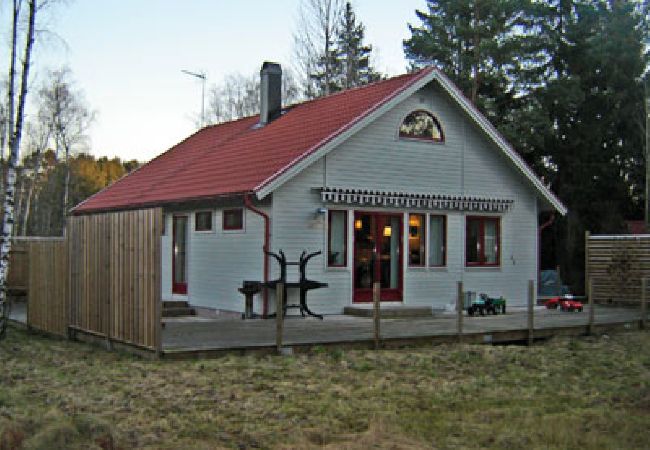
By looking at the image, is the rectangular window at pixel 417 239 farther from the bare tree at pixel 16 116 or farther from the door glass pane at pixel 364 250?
the bare tree at pixel 16 116

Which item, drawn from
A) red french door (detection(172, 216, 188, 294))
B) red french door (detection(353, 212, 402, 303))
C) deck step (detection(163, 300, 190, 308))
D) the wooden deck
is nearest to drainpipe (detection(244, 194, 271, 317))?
the wooden deck

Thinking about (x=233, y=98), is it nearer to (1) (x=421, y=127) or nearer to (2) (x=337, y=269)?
(1) (x=421, y=127)

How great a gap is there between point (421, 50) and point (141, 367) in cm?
2834

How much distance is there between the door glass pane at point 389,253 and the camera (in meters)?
17.4

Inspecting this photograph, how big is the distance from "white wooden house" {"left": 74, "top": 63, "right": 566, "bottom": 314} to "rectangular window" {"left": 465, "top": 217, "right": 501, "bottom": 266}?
34 mm

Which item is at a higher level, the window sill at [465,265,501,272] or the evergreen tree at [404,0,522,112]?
the evergreen tree at [404,0,522,112]

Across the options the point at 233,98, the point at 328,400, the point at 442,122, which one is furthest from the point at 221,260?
the point at 233,98

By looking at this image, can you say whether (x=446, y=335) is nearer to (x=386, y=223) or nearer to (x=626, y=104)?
(x=386, y=223)

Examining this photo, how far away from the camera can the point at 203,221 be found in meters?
17.9

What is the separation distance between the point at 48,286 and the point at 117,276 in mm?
3012

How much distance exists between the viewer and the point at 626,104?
33250mm

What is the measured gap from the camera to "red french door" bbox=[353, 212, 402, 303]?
16969 mm

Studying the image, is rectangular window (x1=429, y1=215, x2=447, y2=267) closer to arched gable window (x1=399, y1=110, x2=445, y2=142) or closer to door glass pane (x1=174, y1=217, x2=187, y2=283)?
arched gable window (x1=399, y1=110, x2=445, y2=142)

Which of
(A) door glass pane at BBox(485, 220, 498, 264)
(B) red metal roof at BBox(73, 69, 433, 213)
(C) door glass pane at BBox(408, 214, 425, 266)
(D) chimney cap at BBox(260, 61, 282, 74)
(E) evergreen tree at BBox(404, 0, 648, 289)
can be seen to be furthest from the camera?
(E) evergreen tree at BBox(404, 0, 648, 289)
